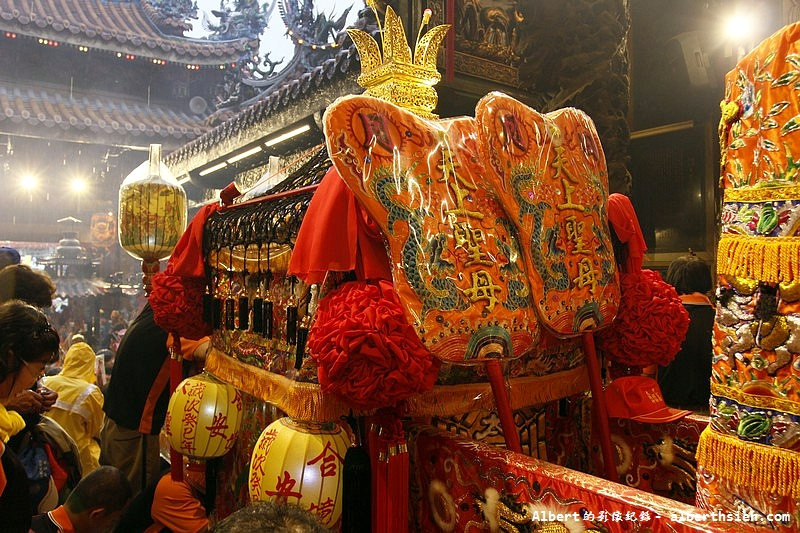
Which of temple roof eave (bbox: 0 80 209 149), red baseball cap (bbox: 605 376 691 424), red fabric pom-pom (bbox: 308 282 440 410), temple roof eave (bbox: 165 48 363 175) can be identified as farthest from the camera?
temple roof eave (bbox: 0 80 209 149)

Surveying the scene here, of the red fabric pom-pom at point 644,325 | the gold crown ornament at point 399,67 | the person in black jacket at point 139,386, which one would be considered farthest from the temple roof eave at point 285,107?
the red fabric pom-pom at point 644,325

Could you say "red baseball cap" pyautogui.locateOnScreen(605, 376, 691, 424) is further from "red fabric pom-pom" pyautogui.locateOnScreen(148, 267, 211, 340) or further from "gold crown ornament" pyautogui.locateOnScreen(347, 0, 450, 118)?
"red fabric pom-pom" pyautogui.locateOnScreen(148, 267, 211, 340)

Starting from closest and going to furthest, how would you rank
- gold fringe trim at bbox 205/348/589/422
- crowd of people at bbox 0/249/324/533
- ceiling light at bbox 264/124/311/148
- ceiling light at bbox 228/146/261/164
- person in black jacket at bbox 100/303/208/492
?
1. gold fringe trim at bbox 205/348/589/422
2. crowd of people at bbox 0/249/324/533
3. person in black jacket at bbox 100/303/208/492
4. ceiling light at bbox 264/124/311/148
5. ceiling light at bbox 228/146/261/164

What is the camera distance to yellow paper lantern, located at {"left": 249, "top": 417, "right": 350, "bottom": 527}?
1.55 metres

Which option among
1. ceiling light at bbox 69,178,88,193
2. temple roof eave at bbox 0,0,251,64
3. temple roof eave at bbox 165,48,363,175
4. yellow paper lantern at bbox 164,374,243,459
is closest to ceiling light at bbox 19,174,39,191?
ceiling light at bbox 69,178,88,193

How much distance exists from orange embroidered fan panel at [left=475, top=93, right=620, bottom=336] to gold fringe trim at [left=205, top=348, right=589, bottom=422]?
0.28m

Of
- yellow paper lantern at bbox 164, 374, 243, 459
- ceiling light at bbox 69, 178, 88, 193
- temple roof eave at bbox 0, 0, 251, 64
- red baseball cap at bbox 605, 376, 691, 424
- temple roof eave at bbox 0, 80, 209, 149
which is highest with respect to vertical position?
temple roof eave at bbox 0, 0, 251, 64

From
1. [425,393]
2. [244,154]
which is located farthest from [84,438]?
[244,154]

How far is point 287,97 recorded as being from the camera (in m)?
5.25

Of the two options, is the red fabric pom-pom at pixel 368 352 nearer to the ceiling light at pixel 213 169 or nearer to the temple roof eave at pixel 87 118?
the ceiling light at pixel 213 169

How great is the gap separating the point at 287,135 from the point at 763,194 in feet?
15.8

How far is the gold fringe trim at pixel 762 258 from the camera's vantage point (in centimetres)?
119

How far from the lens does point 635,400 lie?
82.2 inches

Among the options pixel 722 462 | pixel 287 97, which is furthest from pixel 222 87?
pixel 722 462
